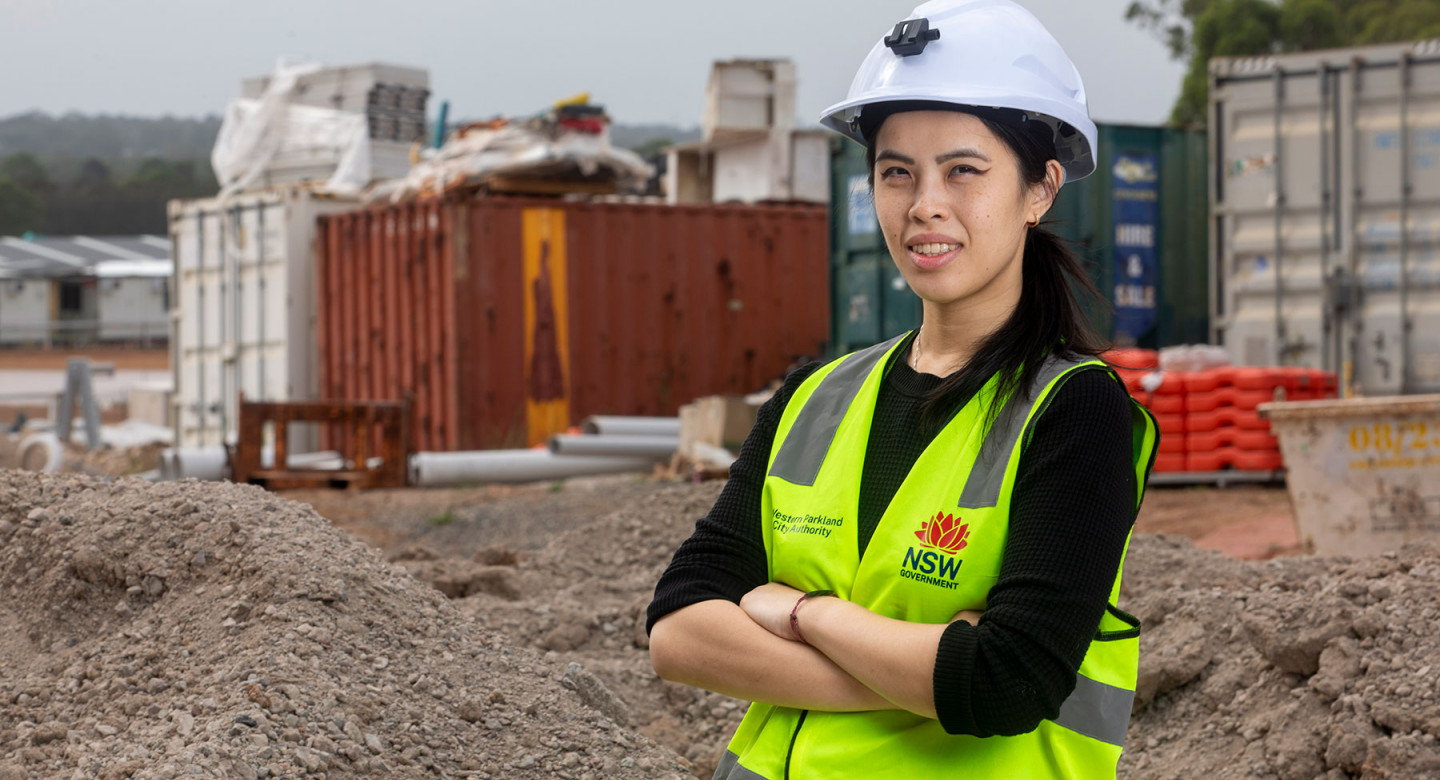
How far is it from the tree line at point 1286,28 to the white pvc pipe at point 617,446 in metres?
20.6

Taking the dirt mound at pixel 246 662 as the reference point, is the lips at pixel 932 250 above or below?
above

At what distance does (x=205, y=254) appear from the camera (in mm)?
15344

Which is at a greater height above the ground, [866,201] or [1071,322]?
[866,201]

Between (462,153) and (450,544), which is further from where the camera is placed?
(462,153)

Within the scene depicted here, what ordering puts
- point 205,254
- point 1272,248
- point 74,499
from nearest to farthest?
1. point 74,499
2. point 1272,248
3. point 205,254

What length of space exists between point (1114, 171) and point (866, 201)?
30.6 feet

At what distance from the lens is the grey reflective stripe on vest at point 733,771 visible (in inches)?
77.1

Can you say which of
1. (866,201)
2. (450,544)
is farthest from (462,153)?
(866,201)

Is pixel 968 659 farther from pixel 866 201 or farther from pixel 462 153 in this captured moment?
pixel 462 153

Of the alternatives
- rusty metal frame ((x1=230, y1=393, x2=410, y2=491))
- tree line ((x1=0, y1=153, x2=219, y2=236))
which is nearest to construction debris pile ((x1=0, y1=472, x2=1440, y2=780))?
rusty metal frame ((x1=230, y1=393, x2=410, y2=491))

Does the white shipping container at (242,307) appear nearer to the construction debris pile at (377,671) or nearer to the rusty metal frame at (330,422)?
the rusty metal frame at (330,422)

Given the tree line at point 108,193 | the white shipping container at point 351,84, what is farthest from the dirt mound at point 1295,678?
the tree line at point 108,193

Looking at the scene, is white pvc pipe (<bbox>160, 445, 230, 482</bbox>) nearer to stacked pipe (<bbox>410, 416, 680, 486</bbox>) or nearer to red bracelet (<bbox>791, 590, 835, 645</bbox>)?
stacked pipe (<bbox>410, 416, 680, 486</bbox>)

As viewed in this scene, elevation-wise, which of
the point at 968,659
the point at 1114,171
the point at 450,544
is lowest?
the point at 450,544
